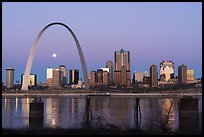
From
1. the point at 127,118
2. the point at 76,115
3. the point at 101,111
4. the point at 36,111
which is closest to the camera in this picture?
the point at 36,111

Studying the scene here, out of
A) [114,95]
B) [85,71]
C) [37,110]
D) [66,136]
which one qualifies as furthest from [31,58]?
[66,136]

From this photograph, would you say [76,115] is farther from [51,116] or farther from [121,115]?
[121,115]

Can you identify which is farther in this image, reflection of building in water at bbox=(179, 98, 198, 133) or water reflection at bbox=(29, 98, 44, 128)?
reflection of building in water at bbox=(179, 98, 198, 133)

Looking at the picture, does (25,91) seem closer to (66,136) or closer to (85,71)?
(85,71)

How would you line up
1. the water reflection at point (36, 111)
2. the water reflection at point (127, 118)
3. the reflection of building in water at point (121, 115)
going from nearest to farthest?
the water reflection at point (127, 118)
the water reflection at point (36, 111)
the reflection of building in water at point (121, 115)

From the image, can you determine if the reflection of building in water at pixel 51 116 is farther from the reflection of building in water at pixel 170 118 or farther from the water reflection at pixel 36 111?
the reflection of building in water at pixel 170 118

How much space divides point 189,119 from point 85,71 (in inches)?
2346

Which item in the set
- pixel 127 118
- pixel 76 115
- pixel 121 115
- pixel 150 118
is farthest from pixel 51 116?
pixel 150 118

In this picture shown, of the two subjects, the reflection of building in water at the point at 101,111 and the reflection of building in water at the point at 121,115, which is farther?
the reflection of building in water at the point at 101,111

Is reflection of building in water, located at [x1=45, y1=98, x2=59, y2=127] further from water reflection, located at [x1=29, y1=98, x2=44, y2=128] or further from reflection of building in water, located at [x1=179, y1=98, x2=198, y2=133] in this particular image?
reflection of building in water, located at [x1=179, y1=98, x2=198, y2=133]

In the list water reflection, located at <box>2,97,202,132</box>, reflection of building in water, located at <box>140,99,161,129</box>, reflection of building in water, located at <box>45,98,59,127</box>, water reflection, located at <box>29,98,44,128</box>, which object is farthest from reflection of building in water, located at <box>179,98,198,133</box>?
water reflection, located at <box>29,98,44,128</box>

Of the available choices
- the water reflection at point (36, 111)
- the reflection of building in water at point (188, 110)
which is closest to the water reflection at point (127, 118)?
the reflection of building in water at point (188, 110)

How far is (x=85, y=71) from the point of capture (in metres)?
85.3

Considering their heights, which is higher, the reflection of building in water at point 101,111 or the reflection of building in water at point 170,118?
the reflection of building in water at point 170,118
